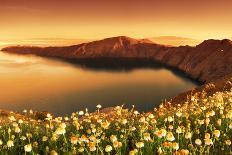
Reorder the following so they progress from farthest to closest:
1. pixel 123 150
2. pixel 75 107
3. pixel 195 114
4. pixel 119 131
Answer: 1. pixel 75 107
2. pixel 195 114
3. pixel 119 131
4. pixel 123 150

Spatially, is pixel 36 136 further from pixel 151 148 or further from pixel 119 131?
pixel 151 148

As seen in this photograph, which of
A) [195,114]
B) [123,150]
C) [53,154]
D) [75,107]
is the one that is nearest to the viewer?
[53,154]

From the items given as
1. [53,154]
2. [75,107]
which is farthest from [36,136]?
[75,107]

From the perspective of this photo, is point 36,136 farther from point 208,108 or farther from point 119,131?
point 208,108

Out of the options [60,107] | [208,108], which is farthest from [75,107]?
[208,108]

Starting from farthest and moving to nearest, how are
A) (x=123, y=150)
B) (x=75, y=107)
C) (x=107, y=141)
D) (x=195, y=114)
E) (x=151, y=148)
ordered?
1. (x=75, y=107)
2. (x=195, y=114)
3. (x=107, y=141)
4. (x=123, y=150)
5. (x=151, y=148)

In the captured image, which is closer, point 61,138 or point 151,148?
point 151,148

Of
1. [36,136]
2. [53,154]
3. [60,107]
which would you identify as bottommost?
[60,107]

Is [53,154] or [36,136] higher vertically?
[53,154]

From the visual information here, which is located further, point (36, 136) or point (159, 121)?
point (159, 121)
